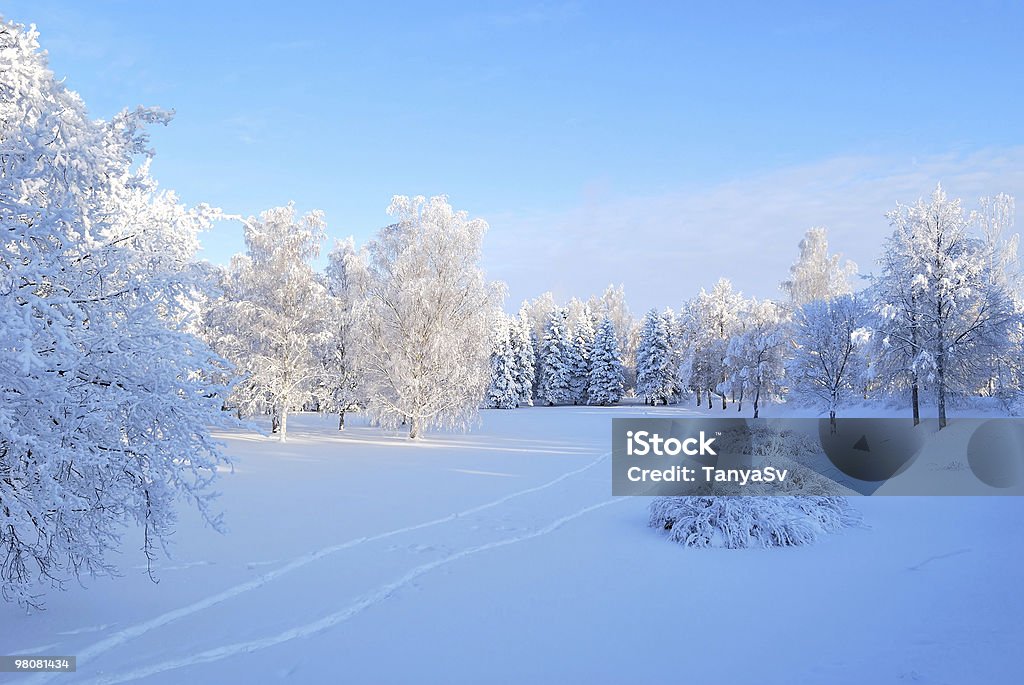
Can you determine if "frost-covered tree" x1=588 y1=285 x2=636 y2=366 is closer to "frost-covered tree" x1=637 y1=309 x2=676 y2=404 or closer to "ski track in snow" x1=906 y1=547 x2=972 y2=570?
"frost-covered tree" x1=637 y1=309 x2=676 y2=404

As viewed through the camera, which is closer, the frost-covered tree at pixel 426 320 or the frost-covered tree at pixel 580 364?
the frost-covered tree at pixel 426 320

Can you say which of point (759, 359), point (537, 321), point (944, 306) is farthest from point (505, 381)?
point (944, 306)

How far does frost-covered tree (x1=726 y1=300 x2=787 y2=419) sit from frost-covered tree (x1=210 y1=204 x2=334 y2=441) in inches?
971

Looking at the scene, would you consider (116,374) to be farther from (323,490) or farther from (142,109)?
(323,490)

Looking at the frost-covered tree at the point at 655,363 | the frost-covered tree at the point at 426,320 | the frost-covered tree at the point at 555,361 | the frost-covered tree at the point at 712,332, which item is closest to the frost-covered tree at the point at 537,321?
the frost-covered tree at the point at 555,361

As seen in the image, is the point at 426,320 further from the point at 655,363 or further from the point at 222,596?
the point at 655,363

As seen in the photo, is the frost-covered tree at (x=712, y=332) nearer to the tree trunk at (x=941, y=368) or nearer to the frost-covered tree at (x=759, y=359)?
the frost-covered tree at (x=759, y=359)

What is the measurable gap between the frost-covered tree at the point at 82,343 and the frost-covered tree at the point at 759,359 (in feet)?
115

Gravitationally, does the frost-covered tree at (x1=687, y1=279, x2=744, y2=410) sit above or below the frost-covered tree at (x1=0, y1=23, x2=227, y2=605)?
above

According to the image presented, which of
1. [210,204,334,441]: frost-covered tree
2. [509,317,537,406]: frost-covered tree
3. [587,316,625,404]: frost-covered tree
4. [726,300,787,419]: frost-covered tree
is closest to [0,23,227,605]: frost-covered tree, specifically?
[210,204,334,441]: frost-covered tree

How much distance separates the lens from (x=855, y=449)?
19266mm

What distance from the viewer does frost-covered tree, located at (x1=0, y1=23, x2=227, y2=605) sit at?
4.16m

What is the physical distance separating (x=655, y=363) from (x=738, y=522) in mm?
48584

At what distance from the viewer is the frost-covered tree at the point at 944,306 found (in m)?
19.9
